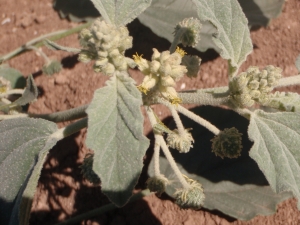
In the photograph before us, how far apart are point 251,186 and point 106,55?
1541mm

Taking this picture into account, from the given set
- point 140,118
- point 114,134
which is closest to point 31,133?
point 114,134

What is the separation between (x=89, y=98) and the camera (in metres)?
3.28

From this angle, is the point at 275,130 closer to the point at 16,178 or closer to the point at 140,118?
the point at 140,118

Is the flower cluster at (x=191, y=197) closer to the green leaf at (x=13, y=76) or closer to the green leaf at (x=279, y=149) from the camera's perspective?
the green leaf at (x=279, y=149)

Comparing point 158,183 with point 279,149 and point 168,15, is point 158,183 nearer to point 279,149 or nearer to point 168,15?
point 279,149

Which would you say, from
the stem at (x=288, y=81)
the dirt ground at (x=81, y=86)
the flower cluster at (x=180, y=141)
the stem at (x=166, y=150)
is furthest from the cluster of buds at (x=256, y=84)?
the dirt ground at (x=81, y=86)

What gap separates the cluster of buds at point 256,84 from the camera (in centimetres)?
175

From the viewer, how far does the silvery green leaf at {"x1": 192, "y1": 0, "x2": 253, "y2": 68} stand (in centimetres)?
192

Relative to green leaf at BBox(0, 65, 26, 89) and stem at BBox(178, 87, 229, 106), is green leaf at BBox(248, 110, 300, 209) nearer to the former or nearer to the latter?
stem at BBox(178, 87, 229, 106)

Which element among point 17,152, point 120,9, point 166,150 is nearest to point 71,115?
point 17,152

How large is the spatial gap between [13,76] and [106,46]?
1.82m

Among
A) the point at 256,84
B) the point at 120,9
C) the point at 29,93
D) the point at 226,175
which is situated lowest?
the point at 226,175

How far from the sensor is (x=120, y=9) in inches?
75.3

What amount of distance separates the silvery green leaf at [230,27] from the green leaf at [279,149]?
34cm
